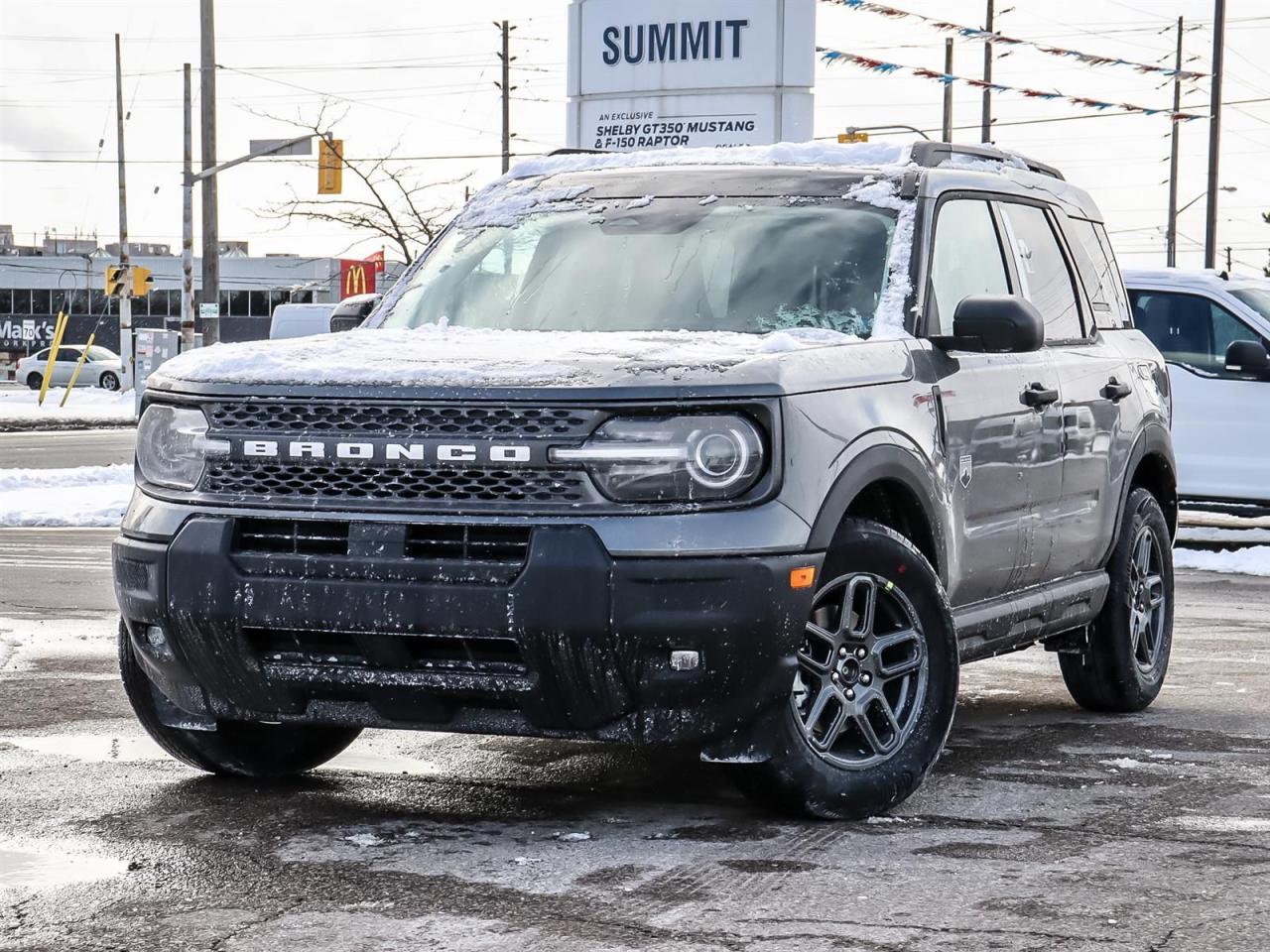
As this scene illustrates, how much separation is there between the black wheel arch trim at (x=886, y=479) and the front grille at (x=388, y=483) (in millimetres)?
649

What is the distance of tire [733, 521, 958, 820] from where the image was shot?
17.3ft

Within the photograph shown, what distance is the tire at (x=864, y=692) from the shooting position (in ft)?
17.3

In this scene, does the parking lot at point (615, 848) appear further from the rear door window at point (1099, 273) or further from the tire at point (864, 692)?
the rear door window at point (1099, 273)

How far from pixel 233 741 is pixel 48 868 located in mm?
1063

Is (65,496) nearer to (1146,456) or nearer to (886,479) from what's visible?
(1146,456)

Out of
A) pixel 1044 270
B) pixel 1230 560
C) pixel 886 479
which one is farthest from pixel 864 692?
pixel 1230 560

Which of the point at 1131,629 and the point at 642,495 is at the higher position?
the point at 642,495

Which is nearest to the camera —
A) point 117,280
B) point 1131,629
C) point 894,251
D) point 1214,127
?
point 894,251

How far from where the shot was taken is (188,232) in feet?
115

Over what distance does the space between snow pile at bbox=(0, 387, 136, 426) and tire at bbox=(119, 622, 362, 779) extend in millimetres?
32698

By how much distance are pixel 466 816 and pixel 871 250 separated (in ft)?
6.97

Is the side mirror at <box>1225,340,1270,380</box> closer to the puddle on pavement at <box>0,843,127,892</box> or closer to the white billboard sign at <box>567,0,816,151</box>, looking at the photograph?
the puddle on pavement at <box>0,843,127,892</box>

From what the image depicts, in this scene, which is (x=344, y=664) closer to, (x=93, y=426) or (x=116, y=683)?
(x=116, y=683)

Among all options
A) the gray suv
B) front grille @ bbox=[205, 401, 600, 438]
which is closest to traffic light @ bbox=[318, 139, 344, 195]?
the gray suv
